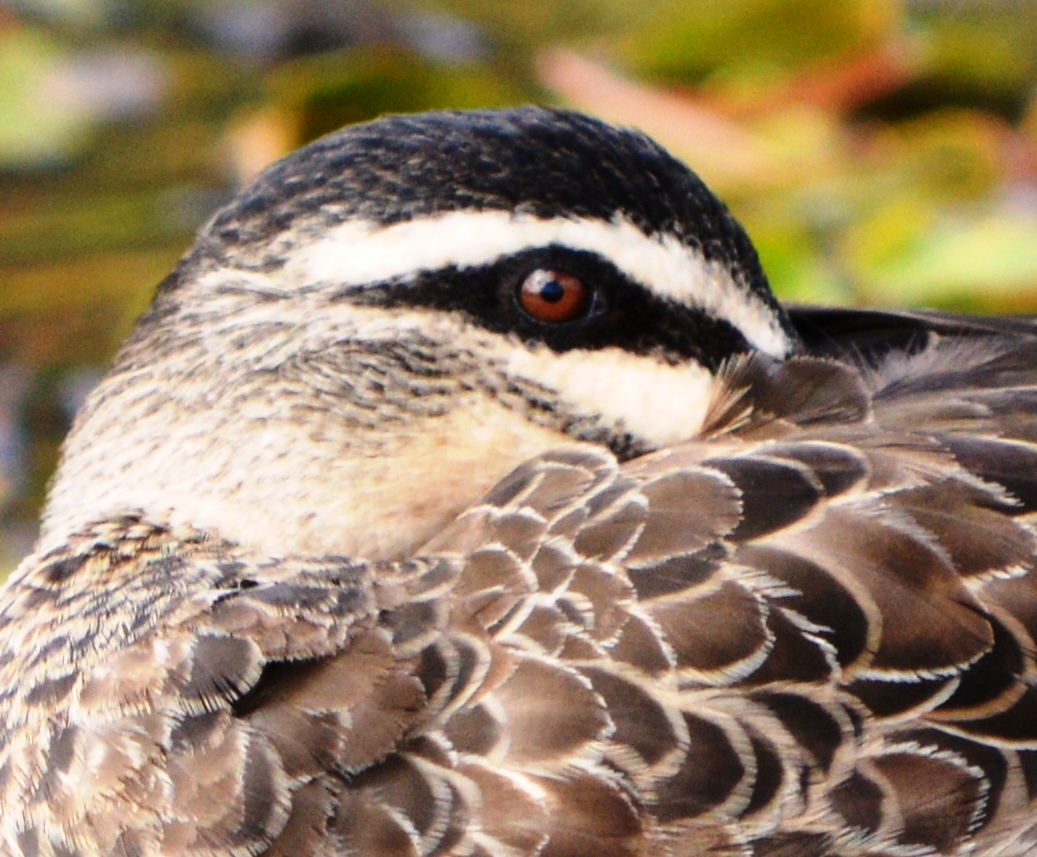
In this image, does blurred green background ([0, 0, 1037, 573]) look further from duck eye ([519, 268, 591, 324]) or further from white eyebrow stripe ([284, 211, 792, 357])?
duck eye ([519, 268, 591, 324])

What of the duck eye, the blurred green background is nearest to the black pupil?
the duck eye

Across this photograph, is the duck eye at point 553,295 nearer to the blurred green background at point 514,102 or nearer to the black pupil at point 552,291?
the black pupil at point 552,291

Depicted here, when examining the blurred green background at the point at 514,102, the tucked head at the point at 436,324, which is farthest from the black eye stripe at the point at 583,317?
the blurred green background at the point at 514,102

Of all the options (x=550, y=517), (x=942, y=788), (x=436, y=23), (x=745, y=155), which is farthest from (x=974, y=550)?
(x=436, y=23)

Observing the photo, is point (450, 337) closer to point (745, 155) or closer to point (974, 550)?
point (974, 550)

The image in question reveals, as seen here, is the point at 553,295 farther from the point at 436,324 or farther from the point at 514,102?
the point at 514,102

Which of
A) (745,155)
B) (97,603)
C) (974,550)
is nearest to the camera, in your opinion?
(974,550)

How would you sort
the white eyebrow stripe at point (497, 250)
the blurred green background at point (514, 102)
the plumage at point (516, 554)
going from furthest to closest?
the blurred green background at point (514, 102)
the white eyebrow stripe at point (497, 250)
the plumage at point (516, 554)
